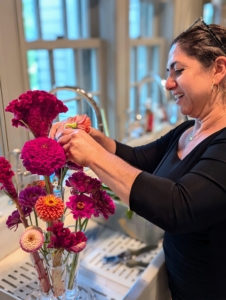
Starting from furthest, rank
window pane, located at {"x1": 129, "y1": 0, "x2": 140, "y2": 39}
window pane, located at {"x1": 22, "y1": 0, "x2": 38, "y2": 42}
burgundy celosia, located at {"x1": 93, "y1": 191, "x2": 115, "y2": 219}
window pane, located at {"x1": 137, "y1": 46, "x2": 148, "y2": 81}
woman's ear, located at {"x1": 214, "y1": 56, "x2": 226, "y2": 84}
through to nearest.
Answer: window pane, located at {"x1": 137, "y1": 46, "x2": 148, "y2": 81}
window pane, located at {"x1": 129, "y1": 0, "x2": 140, "y2": 39}
window pane, located at {"x1": 22, "y1": 0, "x2": 38, "y2": 42}
woman's ear, located at {"x1": 214, "y1": 56, "x2": 226, "y2": 84}
burgundy celosia, located at {"x1": 93, "y1": 191, "x2": 115, "y2": 219}

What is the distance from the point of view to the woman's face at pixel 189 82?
2.51ft

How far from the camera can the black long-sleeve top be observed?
0.63 meters

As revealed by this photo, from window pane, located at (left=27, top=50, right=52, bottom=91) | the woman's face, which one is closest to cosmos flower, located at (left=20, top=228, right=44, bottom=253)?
the woman's face

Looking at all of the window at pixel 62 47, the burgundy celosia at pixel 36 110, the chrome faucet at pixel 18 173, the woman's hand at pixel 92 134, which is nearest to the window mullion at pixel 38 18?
the window at pixel 62 47

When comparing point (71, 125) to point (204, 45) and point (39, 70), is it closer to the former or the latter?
point (204, 45)

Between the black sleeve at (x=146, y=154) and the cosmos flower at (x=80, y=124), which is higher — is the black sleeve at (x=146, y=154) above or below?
below

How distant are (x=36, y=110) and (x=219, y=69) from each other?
1.49 feet

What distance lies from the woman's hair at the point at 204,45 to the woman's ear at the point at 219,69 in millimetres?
11

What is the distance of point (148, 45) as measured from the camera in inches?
94.2

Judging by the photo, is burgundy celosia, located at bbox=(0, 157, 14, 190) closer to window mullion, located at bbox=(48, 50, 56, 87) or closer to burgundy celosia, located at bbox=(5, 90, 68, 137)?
burgundy celosia, located at bbox=(5, 90, 68, 137)

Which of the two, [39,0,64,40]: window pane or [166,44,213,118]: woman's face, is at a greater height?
[39,0,64,40]: window pane

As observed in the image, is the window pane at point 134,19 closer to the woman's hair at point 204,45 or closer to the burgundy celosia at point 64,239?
the woman's hair at point 204,45

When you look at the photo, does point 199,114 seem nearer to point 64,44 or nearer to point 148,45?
point 64,44

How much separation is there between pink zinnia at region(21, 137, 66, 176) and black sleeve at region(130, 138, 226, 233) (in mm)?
175
